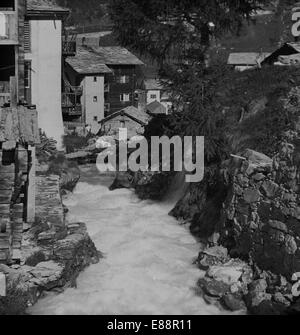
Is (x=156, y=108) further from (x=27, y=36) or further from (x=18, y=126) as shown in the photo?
(x=18, y=126)

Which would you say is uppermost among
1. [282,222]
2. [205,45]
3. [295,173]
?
[205,45]

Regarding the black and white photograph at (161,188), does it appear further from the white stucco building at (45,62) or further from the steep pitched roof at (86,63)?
the steep pitched roof at (86,63)

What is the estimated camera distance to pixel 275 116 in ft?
77.3

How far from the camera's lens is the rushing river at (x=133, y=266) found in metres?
15.8

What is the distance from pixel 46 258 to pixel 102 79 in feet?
121

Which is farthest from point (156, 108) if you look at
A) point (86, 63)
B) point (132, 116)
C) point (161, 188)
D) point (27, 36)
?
point (161, 188)

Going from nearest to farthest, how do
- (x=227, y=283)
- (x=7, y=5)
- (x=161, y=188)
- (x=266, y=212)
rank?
(x=227, y=283) → (x=266, y=212) → (x=7, y=5) → (x=161, y=188)

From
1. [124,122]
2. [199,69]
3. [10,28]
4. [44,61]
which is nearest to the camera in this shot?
[10,28]

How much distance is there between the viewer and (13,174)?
17094 mm
